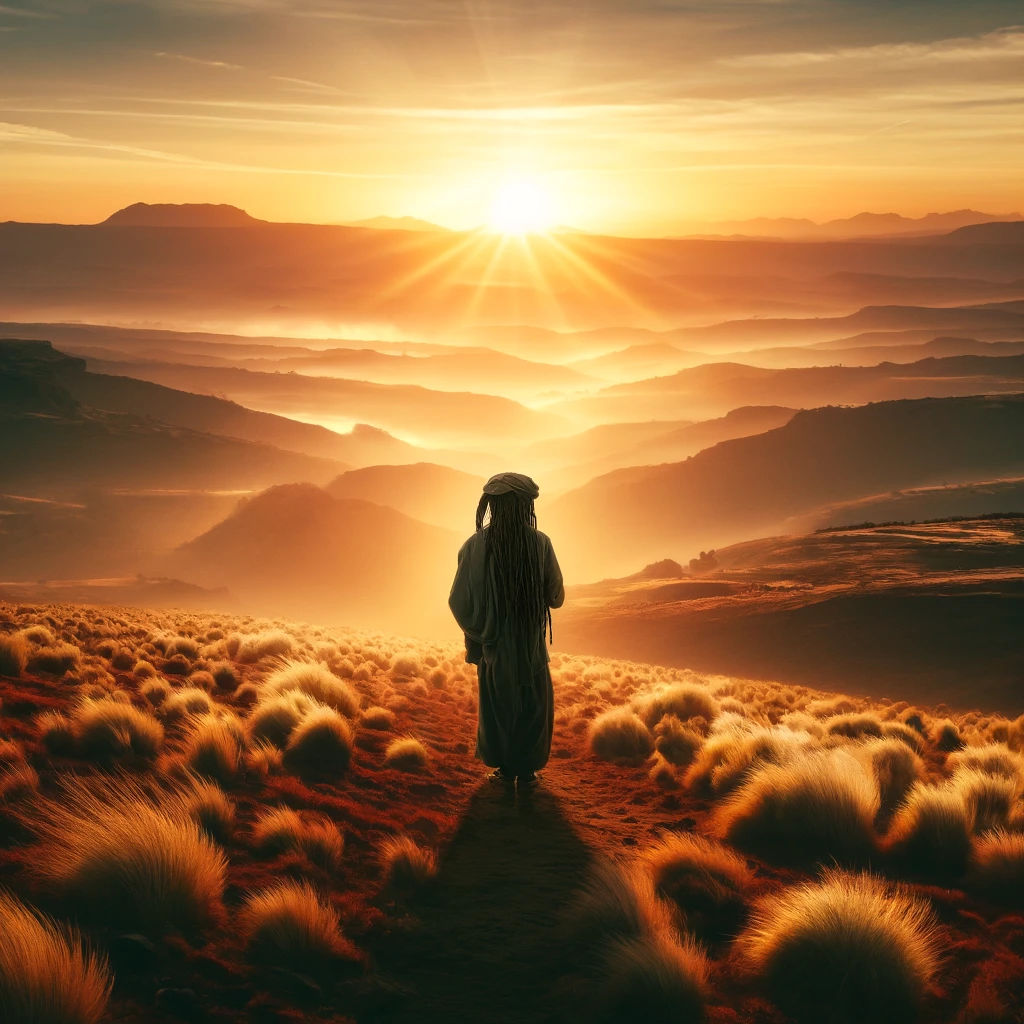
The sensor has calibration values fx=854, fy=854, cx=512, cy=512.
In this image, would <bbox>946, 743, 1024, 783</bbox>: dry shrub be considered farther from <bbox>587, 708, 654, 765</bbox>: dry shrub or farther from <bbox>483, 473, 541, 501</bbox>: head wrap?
<bbox>483, 473, 541, 501</bbox>: head wrap

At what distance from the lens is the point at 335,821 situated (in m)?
6.60

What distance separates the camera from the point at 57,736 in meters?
6.84

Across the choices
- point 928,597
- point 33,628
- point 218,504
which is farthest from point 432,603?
point 33,628

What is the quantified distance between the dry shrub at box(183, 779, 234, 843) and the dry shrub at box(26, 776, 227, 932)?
0.38 metres

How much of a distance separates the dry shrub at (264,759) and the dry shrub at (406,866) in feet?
5.73

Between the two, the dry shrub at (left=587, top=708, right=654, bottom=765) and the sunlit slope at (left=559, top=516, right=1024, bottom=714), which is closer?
the dry shrub at (left=587, top=708, right=654, bottom=765)

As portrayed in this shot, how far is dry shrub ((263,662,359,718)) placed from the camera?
386 inches

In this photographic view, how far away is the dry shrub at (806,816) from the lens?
21.2 ft

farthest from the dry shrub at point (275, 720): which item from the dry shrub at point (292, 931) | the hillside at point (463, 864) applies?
the dry shrub at point (292, 931)

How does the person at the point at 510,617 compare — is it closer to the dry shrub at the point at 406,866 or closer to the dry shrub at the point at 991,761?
the dry shrub at the point at 406,866

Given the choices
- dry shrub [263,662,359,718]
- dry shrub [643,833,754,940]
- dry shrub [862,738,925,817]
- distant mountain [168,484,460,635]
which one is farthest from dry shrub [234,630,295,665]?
distant mountain [168,484,460,635]

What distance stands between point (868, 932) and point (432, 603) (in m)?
125

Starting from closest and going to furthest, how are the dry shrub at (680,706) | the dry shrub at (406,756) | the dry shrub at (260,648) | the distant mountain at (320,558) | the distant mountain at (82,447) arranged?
the dry shrub at (406,756)
the dry shrub at (680,706)
the dry shrub at (260,648)
the distant mountain at (320,558)
the distant mountain at (82,447)

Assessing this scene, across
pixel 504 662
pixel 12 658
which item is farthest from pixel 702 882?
pixel 12 658
